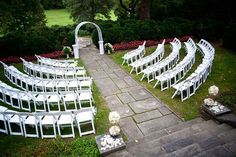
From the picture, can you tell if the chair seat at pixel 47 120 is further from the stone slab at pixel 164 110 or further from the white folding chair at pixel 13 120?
the stone slab at pixel 164 110

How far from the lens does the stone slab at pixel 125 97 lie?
10863 mm

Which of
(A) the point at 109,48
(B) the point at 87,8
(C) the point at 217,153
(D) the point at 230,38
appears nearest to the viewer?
(C) the point at 217,153

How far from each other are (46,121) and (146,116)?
3635 mm

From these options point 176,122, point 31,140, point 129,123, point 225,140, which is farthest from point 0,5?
point 225,140

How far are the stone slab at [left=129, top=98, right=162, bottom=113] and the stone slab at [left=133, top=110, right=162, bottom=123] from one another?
29cm

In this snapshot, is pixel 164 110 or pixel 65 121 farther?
pixel 164 110

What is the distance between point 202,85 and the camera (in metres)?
12.0

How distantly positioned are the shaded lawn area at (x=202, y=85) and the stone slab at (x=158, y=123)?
15.5 inches

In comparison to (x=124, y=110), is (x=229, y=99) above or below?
above

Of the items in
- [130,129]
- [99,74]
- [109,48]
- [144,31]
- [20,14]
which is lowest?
[130,129]

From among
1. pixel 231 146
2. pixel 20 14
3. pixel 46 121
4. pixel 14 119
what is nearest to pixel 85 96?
pixel 46 121

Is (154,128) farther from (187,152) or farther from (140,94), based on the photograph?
(140,94)

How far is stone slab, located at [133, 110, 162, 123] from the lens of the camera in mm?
9250

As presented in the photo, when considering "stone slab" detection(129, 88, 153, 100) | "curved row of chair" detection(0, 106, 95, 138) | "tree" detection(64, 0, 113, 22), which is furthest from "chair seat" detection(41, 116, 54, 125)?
"tree" detection(64, 0, 113, 22)
